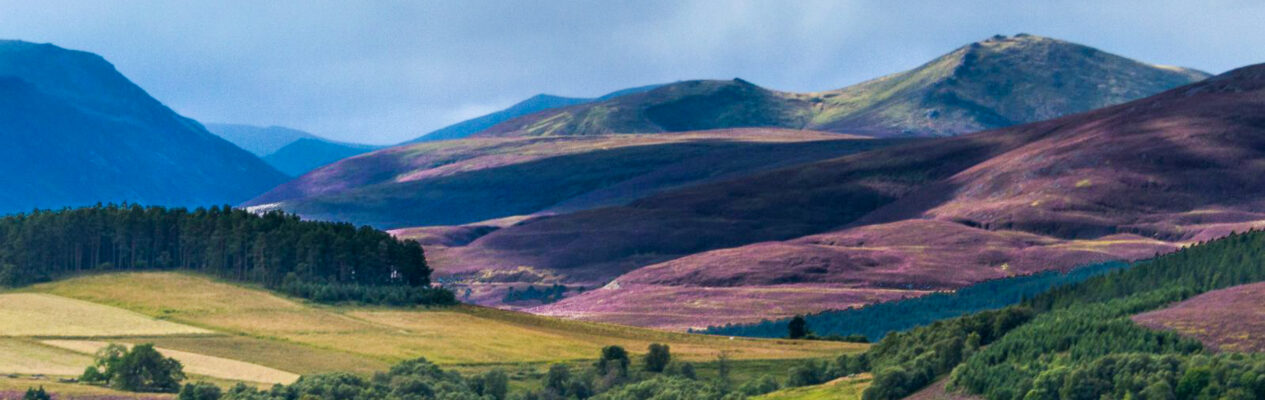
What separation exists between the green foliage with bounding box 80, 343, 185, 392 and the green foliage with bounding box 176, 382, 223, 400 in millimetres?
7056

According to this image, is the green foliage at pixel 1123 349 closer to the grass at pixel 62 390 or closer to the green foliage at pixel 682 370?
the green foliage at pixel 682 370

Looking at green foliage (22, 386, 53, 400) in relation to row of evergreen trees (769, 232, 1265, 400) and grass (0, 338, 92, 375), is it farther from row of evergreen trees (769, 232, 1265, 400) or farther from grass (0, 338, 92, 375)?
row of evergreen trees (769, 232, 1265, 400)

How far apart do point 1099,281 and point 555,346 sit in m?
58.0

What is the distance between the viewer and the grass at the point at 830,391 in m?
119

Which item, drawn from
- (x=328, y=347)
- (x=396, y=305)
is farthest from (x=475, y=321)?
(x=328, y=347)

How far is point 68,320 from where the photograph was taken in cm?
15462

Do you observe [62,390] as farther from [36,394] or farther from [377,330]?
[377,330]

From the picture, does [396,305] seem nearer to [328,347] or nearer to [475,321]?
[475,321]

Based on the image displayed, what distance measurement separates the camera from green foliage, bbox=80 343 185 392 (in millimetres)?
126312

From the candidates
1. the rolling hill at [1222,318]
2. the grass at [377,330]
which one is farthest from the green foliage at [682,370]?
the rolling hill at [1222,318]

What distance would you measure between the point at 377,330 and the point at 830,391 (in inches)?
2412

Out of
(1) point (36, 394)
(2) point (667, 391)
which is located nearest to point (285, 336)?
(1) point (36, 394)

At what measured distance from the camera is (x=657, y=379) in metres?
139

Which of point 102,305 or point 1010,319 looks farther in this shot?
point 102,305
